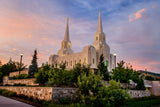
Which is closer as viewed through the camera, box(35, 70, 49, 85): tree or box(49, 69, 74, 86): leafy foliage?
box(49, 69, 74, 86): leafy foliage

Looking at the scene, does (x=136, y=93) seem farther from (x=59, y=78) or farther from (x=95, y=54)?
(x=95, y=54)

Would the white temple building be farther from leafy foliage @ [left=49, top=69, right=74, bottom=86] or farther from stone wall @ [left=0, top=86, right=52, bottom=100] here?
stone wall @ [left=0, top=86, right=52, bottom=100]

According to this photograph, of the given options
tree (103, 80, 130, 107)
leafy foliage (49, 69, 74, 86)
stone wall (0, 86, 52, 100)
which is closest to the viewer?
tree (103, 80, 130, 107)

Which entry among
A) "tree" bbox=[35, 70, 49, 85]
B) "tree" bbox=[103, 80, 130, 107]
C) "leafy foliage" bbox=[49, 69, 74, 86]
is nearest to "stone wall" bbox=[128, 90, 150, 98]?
"tree" bbox=[103, 80, 130, 107]

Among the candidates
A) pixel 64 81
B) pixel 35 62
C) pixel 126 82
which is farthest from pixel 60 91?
pixel 35 62

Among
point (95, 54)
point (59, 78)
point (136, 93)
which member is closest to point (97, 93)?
point (59, 78)

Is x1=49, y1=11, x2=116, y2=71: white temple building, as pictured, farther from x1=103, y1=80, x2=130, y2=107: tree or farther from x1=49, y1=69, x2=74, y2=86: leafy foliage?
x1=103, y1=80, x2=130, y2=107: tree

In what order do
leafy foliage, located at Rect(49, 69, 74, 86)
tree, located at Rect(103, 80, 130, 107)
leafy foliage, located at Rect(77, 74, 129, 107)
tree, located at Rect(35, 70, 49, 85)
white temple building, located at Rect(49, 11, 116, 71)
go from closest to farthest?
leafy foliage, located at Rect(77, 74, 129, 107)
tree, located at Rect(103, 80, 130, 107)
leafy foliage, located at Rect(49, 69, 74, 86)
tree, located at Rect(35, 70, 49, 85)
white temple building, located at Rect(49, 11, 116, 71)

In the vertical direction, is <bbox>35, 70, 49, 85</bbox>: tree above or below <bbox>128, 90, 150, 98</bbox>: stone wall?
above

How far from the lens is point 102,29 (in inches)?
2216

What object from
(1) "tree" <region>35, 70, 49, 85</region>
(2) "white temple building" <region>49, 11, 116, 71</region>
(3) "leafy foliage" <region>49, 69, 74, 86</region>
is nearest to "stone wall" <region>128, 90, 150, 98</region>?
(3) "leafy foliage" <region>49, 69, 74, 86</region>

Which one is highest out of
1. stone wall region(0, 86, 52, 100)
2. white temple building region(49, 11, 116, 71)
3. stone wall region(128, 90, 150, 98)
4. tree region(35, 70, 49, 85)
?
white temple building region(49, 11, 116, 71)

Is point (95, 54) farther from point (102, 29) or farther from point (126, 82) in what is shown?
point (126, 82)

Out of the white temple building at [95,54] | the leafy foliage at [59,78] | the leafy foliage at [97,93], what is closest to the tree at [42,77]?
the leafy foliage at [59,78]
